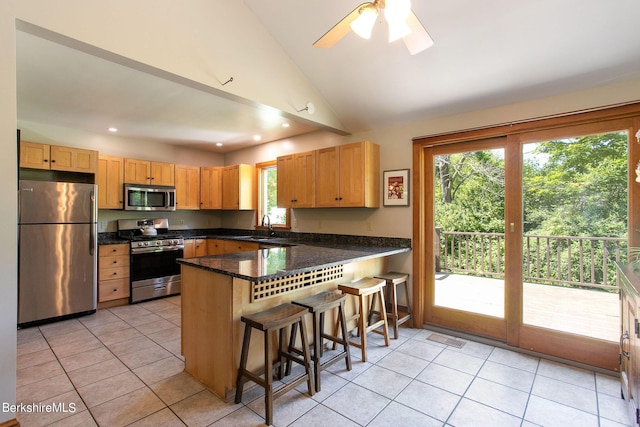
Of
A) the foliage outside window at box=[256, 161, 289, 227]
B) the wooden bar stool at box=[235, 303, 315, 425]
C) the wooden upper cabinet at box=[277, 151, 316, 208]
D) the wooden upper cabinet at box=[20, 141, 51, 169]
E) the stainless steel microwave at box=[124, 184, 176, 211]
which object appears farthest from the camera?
the foliage outside window at box=[256, 161, 289, 227]

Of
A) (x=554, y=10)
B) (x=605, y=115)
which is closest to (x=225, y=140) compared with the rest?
(x=554, y=10)

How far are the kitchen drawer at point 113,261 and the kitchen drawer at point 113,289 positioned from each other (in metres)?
0.20

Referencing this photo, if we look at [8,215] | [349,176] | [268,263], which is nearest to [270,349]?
[268,263]

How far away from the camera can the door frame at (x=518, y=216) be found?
2.44m

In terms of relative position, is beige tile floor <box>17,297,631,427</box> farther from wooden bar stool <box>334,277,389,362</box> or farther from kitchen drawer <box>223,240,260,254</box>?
kitchen drawer <box>223,240,260,254</box>

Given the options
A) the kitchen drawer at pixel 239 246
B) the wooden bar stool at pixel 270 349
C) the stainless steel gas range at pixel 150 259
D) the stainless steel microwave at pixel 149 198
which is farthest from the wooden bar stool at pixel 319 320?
the stainless steel microwave at pixel 149 198

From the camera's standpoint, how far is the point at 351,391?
2250 mm

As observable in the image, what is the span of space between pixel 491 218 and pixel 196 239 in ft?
14.3

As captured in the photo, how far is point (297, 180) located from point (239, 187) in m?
1.52

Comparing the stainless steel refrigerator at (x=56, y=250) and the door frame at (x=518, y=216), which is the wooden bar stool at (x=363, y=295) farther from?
the stainless steel refrigerator at (x=56, y=250)

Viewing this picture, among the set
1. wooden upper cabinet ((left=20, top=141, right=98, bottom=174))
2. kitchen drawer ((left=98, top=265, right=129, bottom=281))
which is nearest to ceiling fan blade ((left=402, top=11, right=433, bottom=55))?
wooden upper cabinet ((left=20, top=141, right=98, bottom=174))

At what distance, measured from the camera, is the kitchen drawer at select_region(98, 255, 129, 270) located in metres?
4.19

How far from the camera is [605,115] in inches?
98.1

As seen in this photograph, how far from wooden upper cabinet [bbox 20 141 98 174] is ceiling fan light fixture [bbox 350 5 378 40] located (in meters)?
4.08
